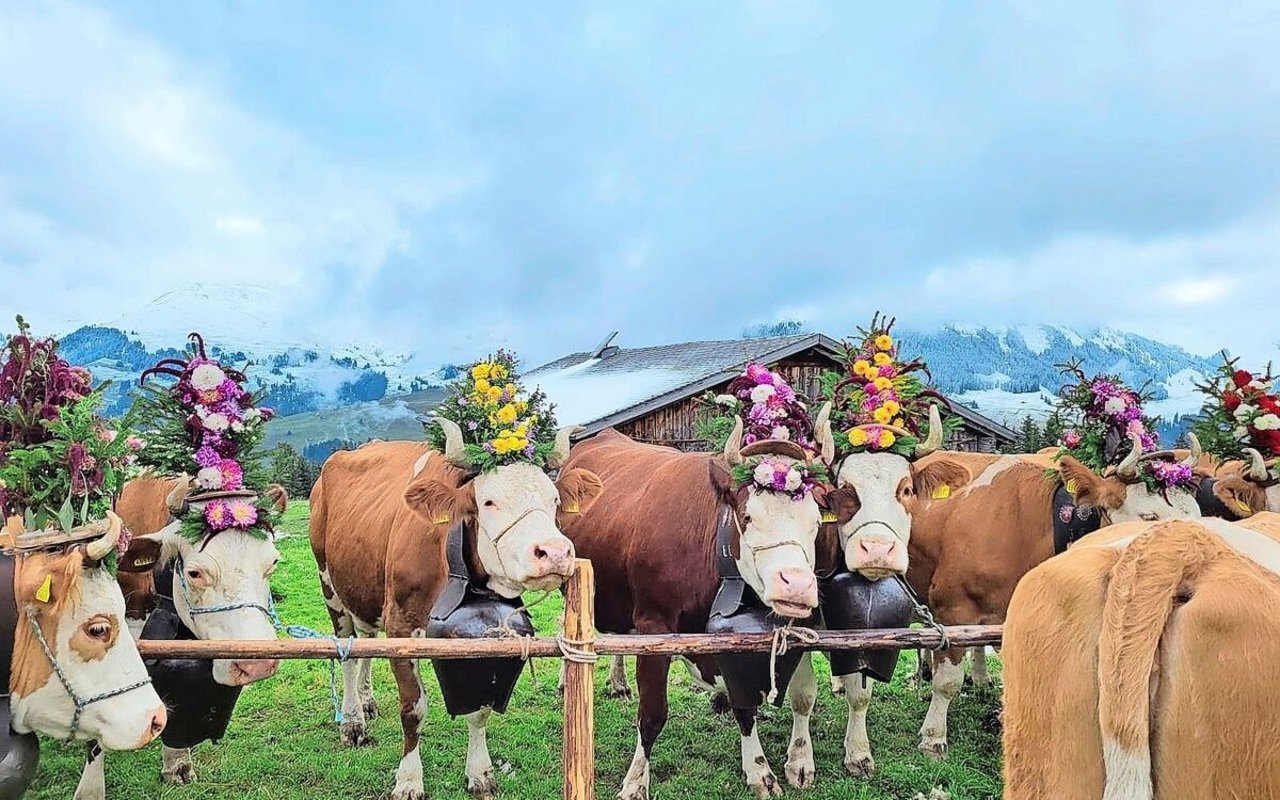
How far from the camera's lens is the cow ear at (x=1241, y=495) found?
6.25 meters

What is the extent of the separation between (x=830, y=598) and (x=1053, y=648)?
247cm

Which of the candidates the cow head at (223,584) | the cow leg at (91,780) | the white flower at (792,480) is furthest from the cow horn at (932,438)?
the cow leg at (91,780)

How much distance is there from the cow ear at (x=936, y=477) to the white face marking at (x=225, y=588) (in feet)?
12.6

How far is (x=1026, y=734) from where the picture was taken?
8.45ft

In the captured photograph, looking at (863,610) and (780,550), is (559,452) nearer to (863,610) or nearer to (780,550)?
(780,550)

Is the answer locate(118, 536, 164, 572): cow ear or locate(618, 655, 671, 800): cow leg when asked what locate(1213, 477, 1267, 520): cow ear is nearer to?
locate(618, 655, 671, 800): cow leg

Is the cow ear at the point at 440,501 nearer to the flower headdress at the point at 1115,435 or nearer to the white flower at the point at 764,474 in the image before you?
the white flower at the point at 764,474

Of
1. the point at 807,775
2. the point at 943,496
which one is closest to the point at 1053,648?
the point at 943,496

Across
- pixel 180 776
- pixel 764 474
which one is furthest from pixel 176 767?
pixel 764 474

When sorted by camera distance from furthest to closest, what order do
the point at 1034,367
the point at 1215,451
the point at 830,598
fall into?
the point at 1034,367, the point at 1215,451, the point at 830,598

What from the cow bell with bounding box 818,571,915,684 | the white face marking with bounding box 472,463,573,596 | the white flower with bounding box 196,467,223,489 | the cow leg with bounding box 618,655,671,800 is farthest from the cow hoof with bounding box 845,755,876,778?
the white flower with bounding box 196,467,223,489

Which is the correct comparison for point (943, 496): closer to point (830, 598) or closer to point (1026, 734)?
point (830, 598)

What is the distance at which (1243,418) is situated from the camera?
646cm

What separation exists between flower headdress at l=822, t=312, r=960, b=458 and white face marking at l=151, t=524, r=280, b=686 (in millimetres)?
3396
